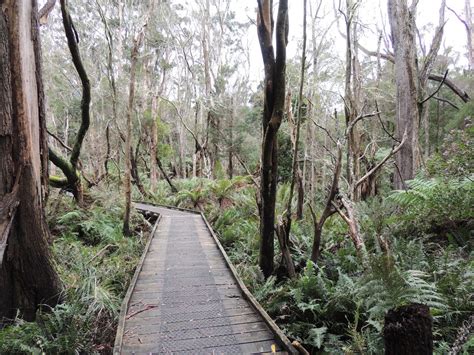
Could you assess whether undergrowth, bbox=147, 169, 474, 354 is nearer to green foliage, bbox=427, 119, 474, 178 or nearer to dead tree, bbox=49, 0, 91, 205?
green foliage, bbox=427, 119, 474, 178

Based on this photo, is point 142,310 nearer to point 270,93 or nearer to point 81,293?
point 81,293

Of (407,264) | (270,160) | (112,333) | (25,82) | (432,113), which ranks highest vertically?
(432,113)

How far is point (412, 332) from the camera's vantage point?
1838 millimetres

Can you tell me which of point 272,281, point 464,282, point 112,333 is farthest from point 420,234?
point 112,333

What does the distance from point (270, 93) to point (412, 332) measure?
3.62 meters

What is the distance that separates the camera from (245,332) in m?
3.50

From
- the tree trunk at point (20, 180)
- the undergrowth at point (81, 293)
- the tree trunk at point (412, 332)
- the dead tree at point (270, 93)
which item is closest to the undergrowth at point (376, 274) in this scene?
the tree trunk at point (412, 332)

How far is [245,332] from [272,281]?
1.40 metres

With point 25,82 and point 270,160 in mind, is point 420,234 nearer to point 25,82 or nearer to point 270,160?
point 270,160

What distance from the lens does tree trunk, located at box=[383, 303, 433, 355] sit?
1833mm

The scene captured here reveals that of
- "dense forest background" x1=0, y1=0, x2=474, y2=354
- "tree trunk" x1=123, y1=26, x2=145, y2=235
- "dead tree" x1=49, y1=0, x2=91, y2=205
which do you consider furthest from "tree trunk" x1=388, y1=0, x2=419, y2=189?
"dead tree" x1=49, y1=0, x2=91, y2=205

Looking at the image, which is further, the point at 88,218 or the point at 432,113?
the point at 432,113

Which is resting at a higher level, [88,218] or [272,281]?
[88,218]

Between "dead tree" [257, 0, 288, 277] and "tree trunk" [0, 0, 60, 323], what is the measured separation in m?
3.16
